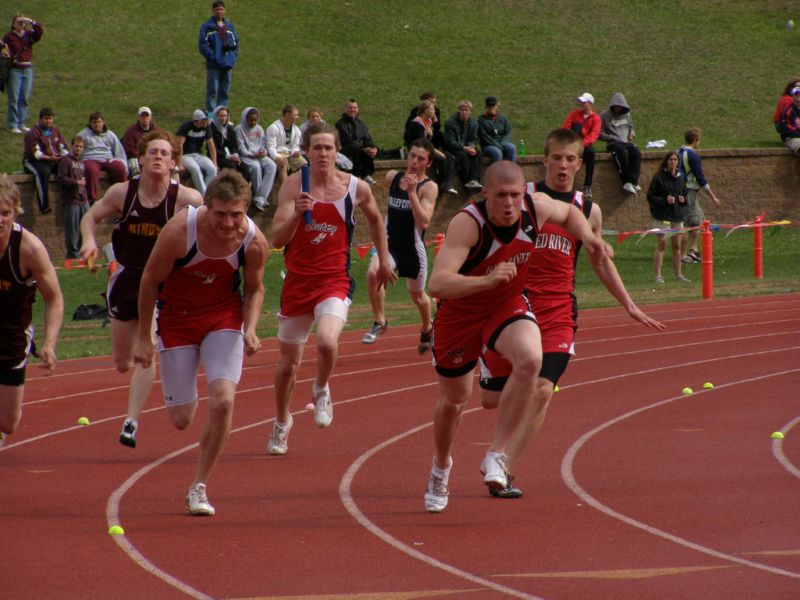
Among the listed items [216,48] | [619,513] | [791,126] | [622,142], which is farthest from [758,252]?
[619,513]

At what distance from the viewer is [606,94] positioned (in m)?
32.9

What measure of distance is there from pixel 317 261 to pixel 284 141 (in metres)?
12.6

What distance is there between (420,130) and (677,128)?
39.7ft

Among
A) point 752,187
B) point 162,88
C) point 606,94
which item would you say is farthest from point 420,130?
point 606,94

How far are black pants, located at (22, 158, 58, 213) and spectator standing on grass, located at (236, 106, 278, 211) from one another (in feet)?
9.42

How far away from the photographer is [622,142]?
24.3 m

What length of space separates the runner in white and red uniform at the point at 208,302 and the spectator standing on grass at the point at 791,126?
833 inches

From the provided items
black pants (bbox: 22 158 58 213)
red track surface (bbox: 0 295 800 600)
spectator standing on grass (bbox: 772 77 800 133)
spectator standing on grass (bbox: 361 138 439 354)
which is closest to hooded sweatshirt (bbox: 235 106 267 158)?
black pants (bbox: 22 158 58 213)

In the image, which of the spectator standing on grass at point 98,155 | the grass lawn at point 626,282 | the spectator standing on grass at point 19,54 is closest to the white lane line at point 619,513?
the grass lawn at point 626,282

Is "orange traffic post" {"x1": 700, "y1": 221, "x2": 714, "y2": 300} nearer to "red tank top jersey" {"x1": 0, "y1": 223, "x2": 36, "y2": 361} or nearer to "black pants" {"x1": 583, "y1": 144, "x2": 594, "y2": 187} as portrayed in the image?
"black pants" {"x1": 583, "y1": 144, "x2": 594, "y2": 187}

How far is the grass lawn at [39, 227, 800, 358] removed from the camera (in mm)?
16219

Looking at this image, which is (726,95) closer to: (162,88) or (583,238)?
(162,88)

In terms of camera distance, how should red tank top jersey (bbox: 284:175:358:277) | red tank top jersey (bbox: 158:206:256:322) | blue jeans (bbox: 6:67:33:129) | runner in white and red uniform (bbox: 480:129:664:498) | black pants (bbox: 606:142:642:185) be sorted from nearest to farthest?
red tank top jersey (bbox: 158:206:256:322)
runner in white and red uniform (bbox: 480:129:664:498)
red tank top jersey (bbox: 284:175:358:277)
blue jeans (bbox: 6:67:33:129)
black pants (bbox: 606:142:642:185)

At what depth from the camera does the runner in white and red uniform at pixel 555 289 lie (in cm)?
735
